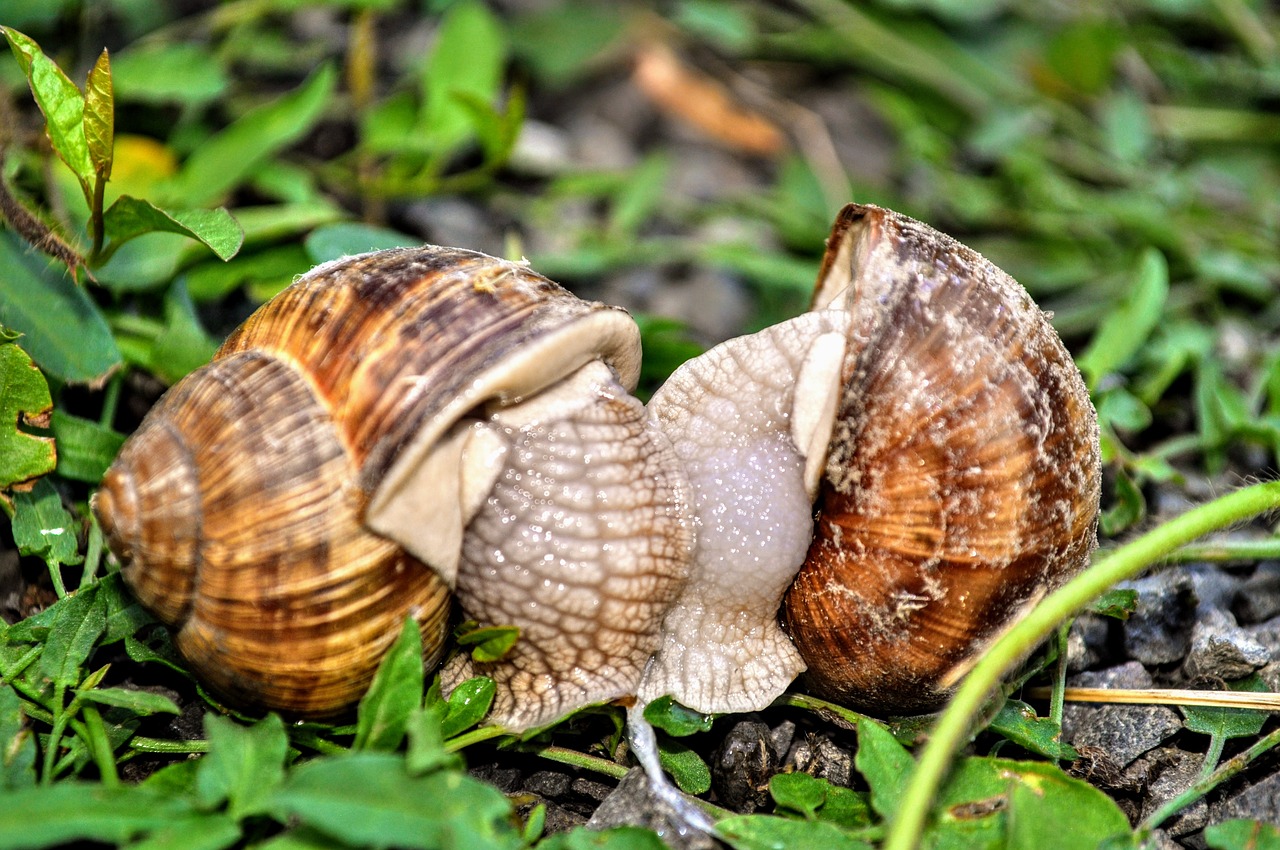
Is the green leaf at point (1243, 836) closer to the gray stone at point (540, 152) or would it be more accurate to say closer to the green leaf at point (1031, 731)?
the green leaf at point (1031, 731)

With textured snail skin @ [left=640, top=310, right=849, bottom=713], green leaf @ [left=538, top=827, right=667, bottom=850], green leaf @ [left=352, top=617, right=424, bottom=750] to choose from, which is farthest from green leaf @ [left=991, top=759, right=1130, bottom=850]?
green leaf @ [left=352, top=617, right=424, bottom=750]

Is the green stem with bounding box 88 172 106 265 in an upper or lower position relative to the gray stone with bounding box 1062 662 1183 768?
upper

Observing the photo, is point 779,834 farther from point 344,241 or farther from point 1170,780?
point 344,241

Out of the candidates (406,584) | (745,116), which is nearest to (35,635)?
(406,584)

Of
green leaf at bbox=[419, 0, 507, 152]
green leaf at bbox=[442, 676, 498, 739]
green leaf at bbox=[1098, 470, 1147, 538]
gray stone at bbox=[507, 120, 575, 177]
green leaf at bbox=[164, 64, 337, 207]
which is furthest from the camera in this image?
gray stone at bbox=[507, 120, 575, 177]

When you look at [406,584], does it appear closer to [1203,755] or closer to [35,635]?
[35,635]

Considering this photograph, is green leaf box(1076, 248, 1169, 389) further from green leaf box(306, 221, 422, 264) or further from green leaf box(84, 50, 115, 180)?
green leaf box(84, 50, 115, 180)
